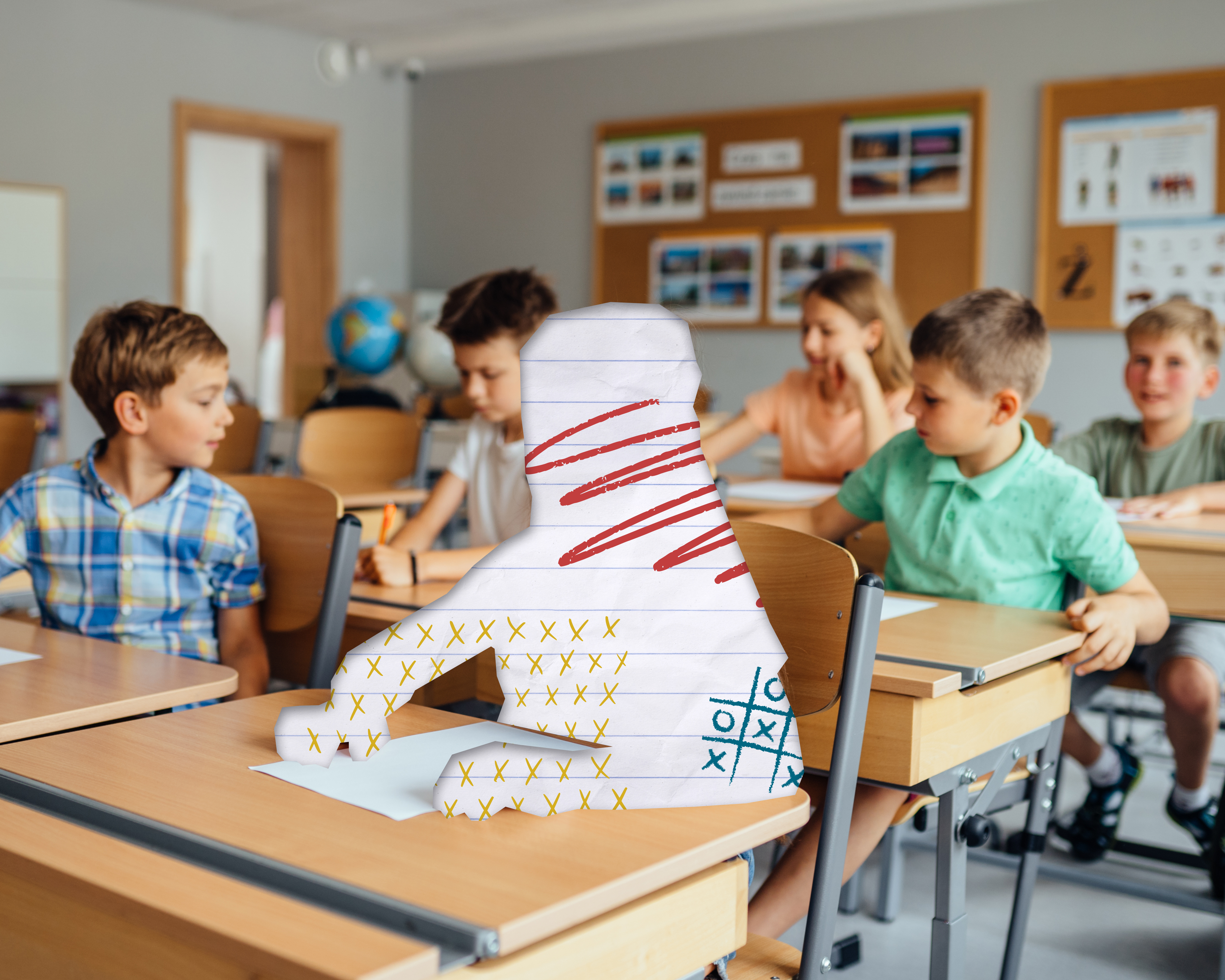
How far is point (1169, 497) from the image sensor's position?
2258mm

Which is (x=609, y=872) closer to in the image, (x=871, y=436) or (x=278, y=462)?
(x=871, y=436)

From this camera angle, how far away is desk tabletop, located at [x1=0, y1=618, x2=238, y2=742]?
1052 millimetres

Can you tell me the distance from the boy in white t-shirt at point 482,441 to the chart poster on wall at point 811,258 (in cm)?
341

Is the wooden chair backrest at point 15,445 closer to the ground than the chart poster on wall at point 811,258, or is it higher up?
closer to the ground

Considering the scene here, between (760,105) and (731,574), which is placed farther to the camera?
(760,105)

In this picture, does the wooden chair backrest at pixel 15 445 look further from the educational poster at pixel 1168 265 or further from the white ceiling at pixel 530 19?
the educational poster at pixel 1168 265

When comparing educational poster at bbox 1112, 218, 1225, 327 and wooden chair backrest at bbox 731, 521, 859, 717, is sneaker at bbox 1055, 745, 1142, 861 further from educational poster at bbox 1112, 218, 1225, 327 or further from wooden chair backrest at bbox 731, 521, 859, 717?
educational poster at bbox 1112, 218, 1225, 327

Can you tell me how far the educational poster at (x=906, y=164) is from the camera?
501cm

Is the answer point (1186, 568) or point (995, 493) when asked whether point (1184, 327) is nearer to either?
point (1186, 568)

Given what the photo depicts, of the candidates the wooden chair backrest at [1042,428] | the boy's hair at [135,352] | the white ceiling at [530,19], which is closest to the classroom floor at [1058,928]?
the wooden chair backrest at [1042,428]

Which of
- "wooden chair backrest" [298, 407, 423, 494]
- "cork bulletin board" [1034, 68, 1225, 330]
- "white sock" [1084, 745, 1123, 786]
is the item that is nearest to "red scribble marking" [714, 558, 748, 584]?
"white sock" [1084, 745, 1123, 786]

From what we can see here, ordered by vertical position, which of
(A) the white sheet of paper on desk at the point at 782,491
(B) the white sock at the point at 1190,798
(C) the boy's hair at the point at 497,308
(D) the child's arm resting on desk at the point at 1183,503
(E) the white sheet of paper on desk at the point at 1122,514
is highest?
(C) the boy's hair at the point at 497,308

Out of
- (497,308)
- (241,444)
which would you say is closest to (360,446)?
(241,444)

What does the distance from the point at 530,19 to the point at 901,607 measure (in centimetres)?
494
